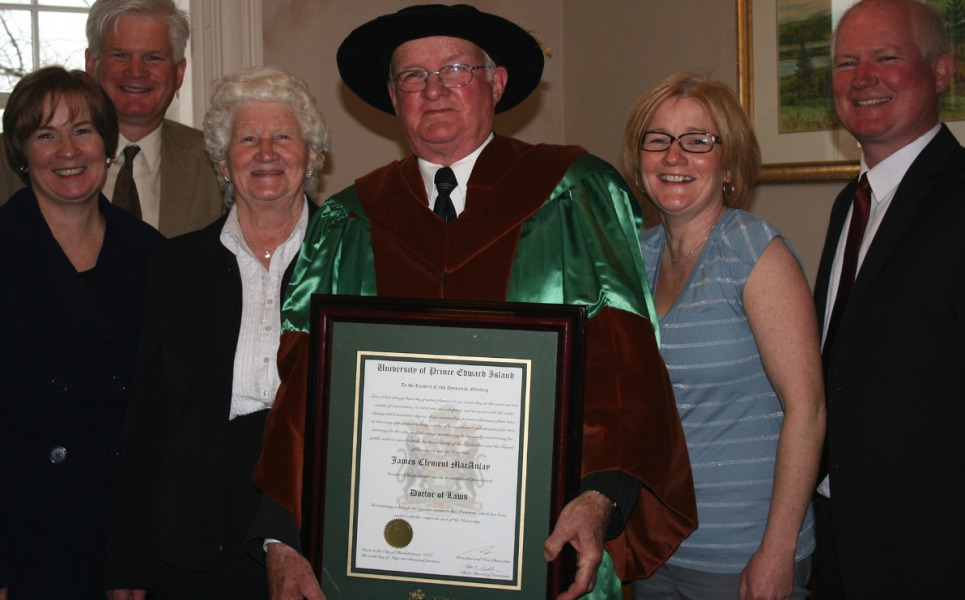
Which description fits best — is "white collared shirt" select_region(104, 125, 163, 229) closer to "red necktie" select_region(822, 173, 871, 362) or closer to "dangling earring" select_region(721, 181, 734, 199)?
"dangling earring" select_region(721, 181, 734, 199)

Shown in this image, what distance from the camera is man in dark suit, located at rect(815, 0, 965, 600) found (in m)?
2.07

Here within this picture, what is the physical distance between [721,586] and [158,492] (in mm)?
1408

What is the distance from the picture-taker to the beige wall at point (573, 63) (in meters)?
3.55

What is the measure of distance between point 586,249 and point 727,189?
47 centimetres

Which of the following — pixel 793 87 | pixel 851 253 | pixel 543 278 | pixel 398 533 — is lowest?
pixel 398 533

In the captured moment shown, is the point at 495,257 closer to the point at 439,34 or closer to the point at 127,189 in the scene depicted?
the point at 439,34

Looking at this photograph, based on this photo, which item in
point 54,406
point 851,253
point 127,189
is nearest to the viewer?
point 851,253

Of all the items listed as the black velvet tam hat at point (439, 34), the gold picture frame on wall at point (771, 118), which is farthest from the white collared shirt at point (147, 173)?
the gold picture frame on wall at point (771, 118)

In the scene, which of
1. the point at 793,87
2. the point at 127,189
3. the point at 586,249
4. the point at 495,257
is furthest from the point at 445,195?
the point at 793,87

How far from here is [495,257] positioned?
6.81 feet

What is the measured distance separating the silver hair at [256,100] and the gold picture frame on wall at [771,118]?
160cm

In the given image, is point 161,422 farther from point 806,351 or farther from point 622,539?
point 806,351

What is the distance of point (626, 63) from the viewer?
411 centimetres

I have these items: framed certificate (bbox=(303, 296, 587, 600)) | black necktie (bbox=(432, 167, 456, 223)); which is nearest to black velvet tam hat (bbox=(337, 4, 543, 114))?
black necktie (bbox=(432, 167, 456, 223))
